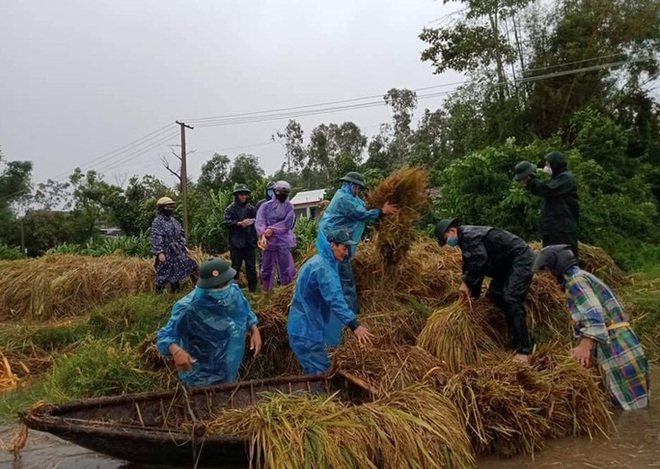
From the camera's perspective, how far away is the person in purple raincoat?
8.71m

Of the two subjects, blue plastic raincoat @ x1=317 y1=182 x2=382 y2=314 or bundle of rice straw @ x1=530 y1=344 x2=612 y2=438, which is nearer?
bundle of rice straw @ x1=530 y1=344 x2=612 y2=438

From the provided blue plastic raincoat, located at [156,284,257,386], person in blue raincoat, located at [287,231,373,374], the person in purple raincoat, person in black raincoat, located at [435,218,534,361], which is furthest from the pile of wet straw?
the person in purple raincoat

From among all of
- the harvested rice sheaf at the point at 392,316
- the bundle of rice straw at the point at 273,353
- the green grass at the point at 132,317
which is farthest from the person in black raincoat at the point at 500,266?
the green grass at the point at 132,317

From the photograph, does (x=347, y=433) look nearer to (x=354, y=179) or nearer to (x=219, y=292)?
(x=219, y=292)

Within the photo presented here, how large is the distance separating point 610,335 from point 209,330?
3258 mm

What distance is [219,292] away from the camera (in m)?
4.97

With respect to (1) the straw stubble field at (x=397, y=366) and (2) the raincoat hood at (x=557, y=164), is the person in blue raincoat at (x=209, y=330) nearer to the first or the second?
(1) the straw stubble field at (x=397, y=366)

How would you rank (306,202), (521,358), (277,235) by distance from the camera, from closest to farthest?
(521,358), (277,235), (306,202)

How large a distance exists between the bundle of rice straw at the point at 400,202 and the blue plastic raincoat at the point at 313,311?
1.93m

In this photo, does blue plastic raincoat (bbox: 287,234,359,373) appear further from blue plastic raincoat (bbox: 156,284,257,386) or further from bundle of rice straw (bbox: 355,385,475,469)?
bundle of rice straw (bbox: 355,385,475,469)

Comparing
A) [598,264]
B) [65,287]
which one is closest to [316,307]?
[598,264]

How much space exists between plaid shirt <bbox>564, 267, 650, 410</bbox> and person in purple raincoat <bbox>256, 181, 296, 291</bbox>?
176 inches

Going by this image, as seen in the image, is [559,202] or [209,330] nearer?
[209,330]

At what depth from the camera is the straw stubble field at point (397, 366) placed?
4086mm
